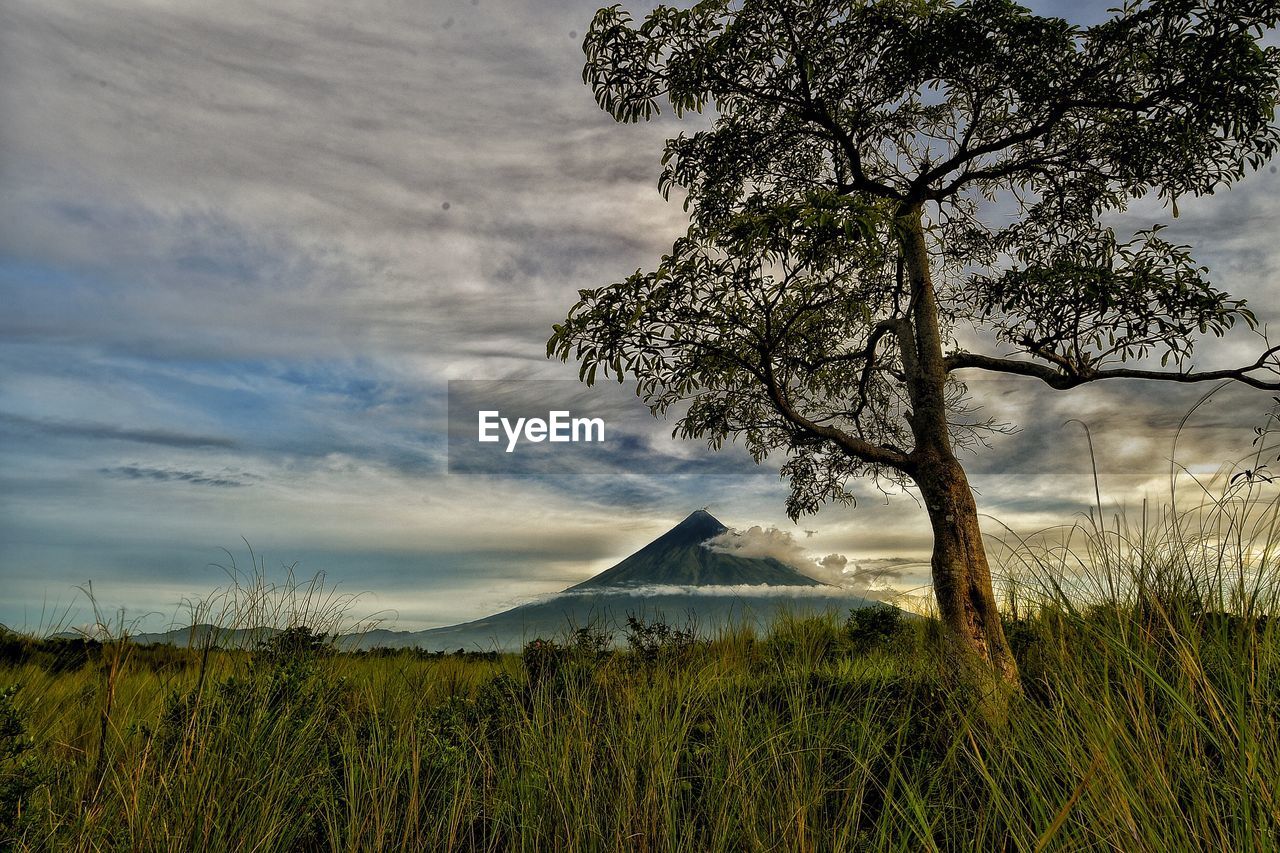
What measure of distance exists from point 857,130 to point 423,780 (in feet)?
27.6

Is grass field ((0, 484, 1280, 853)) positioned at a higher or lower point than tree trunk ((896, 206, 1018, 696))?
lower

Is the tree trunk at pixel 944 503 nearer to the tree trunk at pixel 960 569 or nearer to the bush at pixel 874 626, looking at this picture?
the tree trunk at pixel 960 569

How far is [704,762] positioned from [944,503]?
4.52m

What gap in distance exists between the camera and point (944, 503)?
876 centimetres

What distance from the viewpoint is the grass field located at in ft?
12.0

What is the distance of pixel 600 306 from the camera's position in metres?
7.52

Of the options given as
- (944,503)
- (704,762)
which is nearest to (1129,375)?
(944,503)

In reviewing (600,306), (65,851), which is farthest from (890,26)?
(65,851)

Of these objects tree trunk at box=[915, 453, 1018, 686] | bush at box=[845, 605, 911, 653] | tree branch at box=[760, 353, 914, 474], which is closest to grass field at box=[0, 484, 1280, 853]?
tree trunk at box=[915, 453, 1018, 686]

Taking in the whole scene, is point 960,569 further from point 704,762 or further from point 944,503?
point 704,762

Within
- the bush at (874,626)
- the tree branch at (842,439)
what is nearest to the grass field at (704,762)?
the tree branch at (842,439)

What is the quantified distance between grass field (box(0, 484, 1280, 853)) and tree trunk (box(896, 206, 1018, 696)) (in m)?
1.47

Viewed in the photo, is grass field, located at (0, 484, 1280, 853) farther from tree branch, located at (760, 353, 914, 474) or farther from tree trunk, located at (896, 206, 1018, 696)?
tree branch, located at (760, 353, 914, 474)

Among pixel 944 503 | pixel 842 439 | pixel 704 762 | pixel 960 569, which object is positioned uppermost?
pixel 842 439
